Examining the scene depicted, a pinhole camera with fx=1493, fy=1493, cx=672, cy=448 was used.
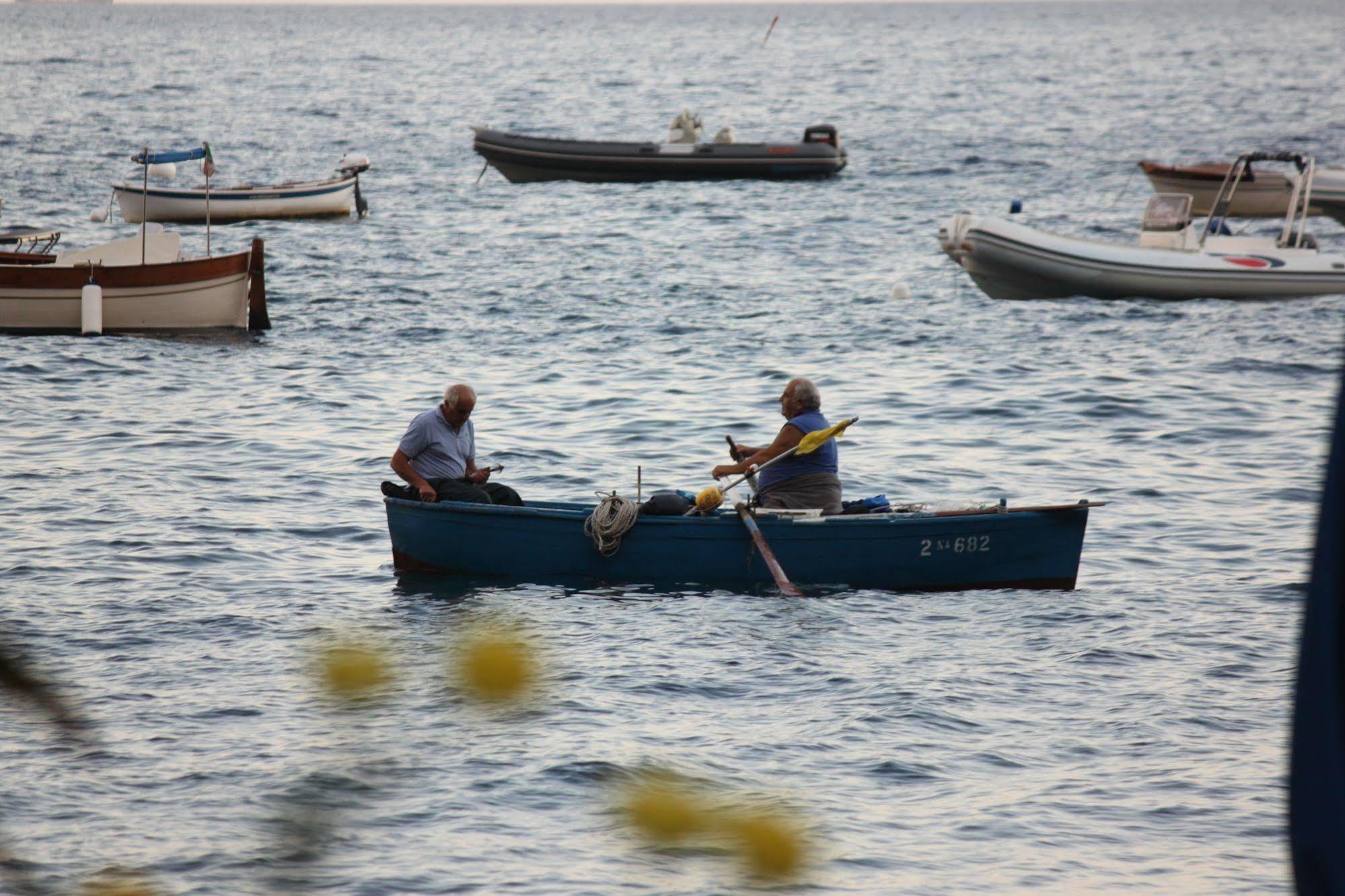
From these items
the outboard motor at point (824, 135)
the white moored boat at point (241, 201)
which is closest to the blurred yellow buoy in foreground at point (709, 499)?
the white moored boat at point (241, 201)

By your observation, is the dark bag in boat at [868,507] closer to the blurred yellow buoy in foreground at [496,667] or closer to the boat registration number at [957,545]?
the boat registration number at [957,545]

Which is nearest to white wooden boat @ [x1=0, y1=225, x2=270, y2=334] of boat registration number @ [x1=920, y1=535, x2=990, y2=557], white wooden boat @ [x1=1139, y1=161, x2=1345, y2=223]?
boat registration number @ [x1=920, y1=535, x2=990, y2=557]

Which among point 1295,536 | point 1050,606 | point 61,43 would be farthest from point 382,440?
point 61,43

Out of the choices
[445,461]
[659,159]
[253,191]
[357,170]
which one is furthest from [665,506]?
[659,159]

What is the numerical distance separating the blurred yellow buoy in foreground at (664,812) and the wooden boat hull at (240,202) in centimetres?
3197

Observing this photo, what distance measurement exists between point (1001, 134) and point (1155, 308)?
32679 mm

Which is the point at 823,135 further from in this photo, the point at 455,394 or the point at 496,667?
the point at 496,667

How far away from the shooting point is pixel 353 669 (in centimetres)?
115

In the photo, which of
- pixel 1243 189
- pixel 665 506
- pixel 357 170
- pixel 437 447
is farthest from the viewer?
pixel 357 170

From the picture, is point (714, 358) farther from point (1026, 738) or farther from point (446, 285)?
point (1026, 738)

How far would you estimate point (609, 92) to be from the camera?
85.2m

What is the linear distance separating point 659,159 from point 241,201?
36.6ft

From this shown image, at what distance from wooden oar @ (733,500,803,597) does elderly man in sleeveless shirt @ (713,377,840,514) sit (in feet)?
1.13

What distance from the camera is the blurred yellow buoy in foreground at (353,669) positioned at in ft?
3.73
